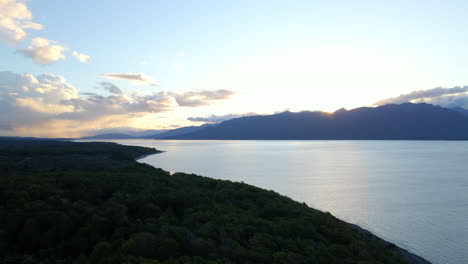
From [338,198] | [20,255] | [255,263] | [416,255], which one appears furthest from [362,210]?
[20,255]

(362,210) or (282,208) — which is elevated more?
(282,208)

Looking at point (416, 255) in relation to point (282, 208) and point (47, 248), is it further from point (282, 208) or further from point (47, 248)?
point (47, 248)

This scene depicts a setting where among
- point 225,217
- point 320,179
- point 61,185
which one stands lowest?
point 320,179

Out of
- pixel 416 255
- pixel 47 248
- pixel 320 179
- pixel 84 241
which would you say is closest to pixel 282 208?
pixel 416 255

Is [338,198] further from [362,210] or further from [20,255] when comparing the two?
[20,255]

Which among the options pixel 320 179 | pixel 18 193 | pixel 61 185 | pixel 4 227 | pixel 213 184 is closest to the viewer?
pixel 4 227

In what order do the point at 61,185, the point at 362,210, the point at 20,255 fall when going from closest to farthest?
the point at 20,255 < the point at 61,185 < the point at 362,210

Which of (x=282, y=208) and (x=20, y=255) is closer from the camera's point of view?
(x=20, y=255)
